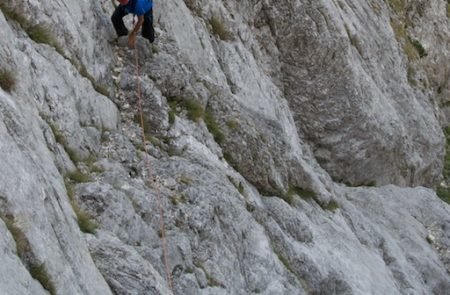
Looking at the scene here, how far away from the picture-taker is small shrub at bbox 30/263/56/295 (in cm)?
704

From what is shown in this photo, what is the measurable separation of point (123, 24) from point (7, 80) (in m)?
5.64

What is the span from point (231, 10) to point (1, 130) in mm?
13593

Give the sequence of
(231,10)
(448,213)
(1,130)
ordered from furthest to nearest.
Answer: (448,213)
(231,10)
(1,130)

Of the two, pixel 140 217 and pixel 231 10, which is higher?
pixel 231 10

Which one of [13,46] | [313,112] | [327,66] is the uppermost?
[327,66]

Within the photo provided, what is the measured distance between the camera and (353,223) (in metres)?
18.4

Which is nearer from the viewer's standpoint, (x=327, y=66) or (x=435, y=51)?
(x=327, y=66)

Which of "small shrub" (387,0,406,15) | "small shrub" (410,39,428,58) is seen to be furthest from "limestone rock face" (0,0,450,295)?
"small shrub" (410,39,428,58)

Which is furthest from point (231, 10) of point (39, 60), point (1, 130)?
point (1, 130)

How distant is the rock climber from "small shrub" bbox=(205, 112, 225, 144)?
219 cm

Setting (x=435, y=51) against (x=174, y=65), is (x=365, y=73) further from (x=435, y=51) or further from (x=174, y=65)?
(x=435, y=51)

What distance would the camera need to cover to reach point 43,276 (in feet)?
23.2

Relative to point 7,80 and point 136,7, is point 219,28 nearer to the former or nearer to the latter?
point 136,7

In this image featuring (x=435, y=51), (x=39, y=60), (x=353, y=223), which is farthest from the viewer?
(x=435, y=51)
